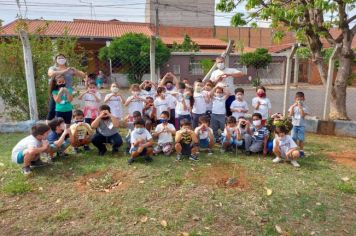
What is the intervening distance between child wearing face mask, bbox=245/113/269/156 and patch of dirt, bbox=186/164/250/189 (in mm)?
725

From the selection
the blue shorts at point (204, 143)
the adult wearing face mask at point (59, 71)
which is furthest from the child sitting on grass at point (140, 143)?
the adult wearing face mask at point (59, 71)

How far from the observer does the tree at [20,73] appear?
8.01 meters

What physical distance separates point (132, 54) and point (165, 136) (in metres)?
15.0

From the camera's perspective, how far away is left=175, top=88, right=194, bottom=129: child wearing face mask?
6723 mm

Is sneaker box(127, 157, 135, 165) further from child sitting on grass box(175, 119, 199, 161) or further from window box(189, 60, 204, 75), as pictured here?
window box(189, 60, 204, 75)

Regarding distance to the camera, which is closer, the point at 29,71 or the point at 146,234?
the point at 146,234

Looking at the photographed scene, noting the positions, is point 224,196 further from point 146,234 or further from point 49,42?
point 49,42

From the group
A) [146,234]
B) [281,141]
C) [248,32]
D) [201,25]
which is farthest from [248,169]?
[248,32]

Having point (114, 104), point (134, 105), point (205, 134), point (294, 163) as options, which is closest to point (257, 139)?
point (294, 163)

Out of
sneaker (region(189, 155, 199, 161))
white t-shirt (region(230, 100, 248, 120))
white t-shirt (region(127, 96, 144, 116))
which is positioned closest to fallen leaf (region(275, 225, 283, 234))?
sneaker (region(189, 155, 199, 161))

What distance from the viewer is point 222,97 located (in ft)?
21.8

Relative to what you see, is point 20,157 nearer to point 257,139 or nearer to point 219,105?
point 219,105

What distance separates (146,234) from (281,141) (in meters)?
3.03

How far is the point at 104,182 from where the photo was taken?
4.80 metres
